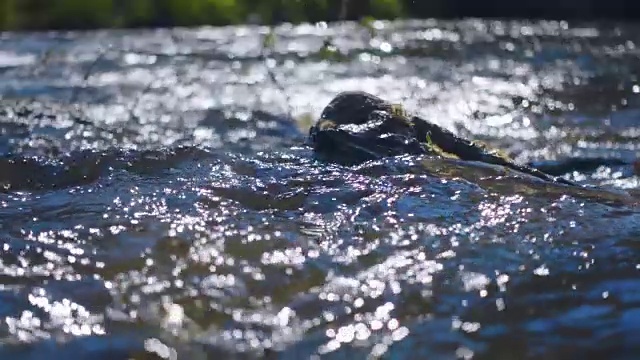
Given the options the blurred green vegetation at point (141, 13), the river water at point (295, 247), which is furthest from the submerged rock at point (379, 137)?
the blurred green vegetation at point (141, 13)

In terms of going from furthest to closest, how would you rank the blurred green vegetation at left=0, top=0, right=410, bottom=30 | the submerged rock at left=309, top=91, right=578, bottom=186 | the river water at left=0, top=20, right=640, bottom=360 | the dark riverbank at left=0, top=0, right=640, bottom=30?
the blurred green vegetation at left=0, top=0, right=410, bottom=30 < the dark riverbank at left=0, top=0, right=640, bottom=30 < the submerged rock at left=309, top=91, right=578, bottom=186 < the river water at left=0, top=20, right=640, bottom=360

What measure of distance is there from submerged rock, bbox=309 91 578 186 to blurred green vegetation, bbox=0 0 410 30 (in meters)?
8.47

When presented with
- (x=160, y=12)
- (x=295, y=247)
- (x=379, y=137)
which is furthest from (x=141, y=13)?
(x=295, y=247)

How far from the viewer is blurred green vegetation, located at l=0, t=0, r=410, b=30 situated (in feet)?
46.1

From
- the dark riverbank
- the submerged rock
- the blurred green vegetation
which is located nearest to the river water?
the submerged rock

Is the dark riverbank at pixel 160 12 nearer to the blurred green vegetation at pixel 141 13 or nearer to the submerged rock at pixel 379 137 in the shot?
the blurred green vegetation at pixel 141 13

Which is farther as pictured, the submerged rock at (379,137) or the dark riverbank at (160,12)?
the dark riverbank at (160,12)

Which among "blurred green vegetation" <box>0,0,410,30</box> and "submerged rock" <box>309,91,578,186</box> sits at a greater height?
"submerged rock" <box>309,91,578,186</box>

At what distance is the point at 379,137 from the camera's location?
455 cm

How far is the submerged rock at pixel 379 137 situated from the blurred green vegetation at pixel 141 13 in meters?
→ 8.47

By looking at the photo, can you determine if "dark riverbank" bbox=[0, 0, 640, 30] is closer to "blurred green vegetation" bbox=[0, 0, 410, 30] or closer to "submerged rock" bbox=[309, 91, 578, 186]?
"blurred green vegetation" bbox=[0, 0, 410, 30]

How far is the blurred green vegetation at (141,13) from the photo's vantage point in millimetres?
14039

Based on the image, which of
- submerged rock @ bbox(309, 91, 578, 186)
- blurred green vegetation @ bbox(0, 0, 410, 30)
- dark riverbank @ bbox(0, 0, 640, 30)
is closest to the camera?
submerged rock @ bbox(309, 91, 578, 186)

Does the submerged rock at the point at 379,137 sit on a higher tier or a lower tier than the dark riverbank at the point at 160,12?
higher
